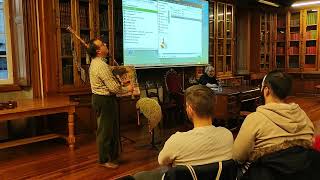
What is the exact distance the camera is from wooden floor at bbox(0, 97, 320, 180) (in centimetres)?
326

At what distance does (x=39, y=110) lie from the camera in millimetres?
3744

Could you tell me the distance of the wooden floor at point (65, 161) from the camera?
3258mm

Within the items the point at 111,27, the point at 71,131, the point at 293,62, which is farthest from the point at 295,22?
the point at 71,131

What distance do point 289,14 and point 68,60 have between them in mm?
6838

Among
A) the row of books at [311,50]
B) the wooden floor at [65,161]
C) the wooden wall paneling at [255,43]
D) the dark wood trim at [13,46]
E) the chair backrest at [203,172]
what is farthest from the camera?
the wooden wall paneling at [255,43]

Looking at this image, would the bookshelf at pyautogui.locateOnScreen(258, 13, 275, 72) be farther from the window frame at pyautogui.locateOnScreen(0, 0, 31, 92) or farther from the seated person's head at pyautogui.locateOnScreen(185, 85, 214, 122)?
the seated person's head at pyautogui.locateOnScreen(185, 85, 214, 122)

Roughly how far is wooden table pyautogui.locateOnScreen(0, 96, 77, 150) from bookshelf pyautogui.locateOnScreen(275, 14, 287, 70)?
7073mm

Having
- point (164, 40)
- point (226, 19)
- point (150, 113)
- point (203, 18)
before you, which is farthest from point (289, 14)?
point (150, 113)

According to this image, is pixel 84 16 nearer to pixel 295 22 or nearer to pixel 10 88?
pixel 10 88

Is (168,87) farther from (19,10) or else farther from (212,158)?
(212,158)

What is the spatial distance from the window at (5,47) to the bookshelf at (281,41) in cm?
745

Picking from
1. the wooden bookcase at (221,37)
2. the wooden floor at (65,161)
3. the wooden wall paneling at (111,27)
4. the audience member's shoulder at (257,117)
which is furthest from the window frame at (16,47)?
the wooden bookcase at (221,37)

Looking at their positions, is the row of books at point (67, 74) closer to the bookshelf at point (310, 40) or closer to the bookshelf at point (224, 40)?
the bookshelf at point (224, 40)

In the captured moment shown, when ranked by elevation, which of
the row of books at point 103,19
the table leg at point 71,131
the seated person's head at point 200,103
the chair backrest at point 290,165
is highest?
the row of books at point 103,19
